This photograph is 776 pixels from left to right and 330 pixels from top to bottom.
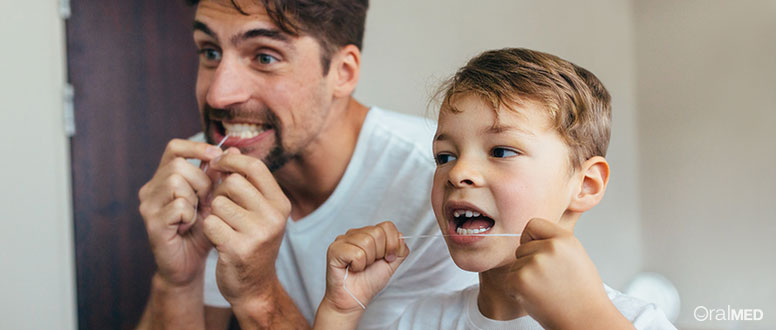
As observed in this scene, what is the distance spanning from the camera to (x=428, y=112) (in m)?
1.07

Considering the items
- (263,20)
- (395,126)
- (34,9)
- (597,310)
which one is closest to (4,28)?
(34,9)

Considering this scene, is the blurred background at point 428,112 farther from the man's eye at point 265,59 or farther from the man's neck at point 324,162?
the man's eye at point 265,59

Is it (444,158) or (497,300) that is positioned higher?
(444,158)

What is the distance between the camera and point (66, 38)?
1258mm

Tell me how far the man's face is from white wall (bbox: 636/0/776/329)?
0.57 m

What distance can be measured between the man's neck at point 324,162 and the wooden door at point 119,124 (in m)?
0.37

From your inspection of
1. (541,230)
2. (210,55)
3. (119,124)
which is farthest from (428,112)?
(119,124)

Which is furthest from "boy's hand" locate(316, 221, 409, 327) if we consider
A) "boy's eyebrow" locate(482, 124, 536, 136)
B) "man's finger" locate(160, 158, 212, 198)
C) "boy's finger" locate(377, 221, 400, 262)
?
"man's finger" locate(160, 158, 212, 198)

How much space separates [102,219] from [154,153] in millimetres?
179

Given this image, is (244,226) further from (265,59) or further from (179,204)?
(265,59)

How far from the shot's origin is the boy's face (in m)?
0.67

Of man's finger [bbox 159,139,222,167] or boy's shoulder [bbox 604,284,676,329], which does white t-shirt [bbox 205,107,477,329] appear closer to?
man's finger [bbox 159,139,222,167]

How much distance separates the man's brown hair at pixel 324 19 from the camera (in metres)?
1.04

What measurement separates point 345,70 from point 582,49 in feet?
1.38
